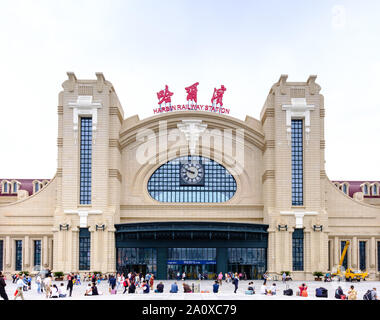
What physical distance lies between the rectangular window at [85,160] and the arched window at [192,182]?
8087 mm

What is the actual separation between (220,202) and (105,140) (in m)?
15.9

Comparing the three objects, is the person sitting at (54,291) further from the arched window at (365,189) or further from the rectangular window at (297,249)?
the arched window at (365,189)

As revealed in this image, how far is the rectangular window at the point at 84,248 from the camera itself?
6012cm

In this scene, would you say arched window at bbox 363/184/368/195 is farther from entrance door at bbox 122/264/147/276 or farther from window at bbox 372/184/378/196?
entrance door at bbox 122/264/147/276

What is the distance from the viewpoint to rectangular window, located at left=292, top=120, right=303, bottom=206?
204 feet

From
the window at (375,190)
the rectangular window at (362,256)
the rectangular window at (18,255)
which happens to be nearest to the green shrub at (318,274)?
the rectangular window at (362,256)

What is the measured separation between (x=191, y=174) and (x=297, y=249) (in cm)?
1534

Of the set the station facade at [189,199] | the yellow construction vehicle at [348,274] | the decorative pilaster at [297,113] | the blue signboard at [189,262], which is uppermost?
the decorative pilaster at [297,113]

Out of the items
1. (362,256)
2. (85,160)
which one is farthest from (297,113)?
(85,160)

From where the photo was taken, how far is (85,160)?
203 ft

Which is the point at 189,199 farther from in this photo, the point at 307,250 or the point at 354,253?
the point at 354,253

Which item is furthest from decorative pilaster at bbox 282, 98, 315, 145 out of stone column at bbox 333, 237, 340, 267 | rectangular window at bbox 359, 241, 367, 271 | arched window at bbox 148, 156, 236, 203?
rectangular window at bbox 359, 241, 367, 271
